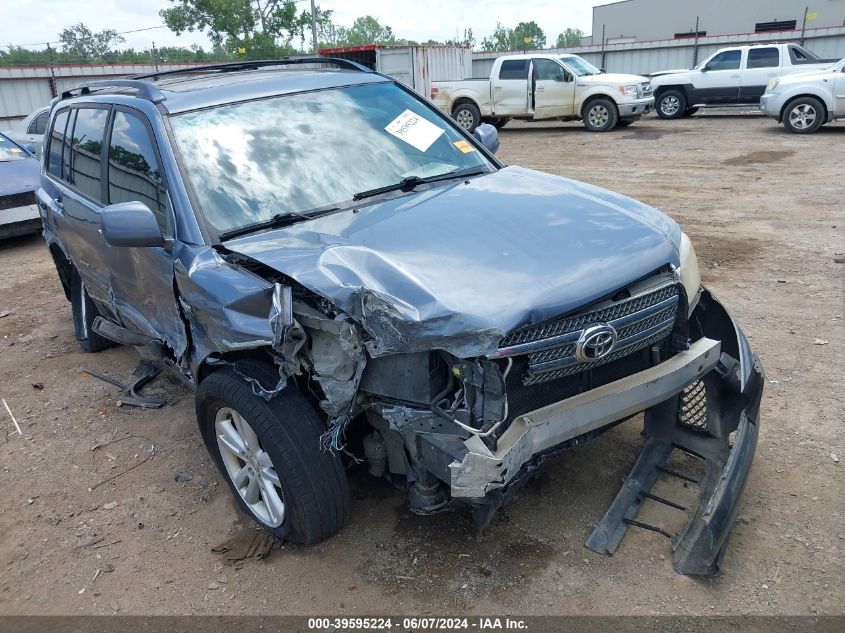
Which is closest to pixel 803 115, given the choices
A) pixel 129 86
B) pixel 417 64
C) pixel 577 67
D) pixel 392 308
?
pixel 577 67

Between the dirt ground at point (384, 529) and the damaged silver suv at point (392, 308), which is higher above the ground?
the damaged silver suv at point (392, 308)

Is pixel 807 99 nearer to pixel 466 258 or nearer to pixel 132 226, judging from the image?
pixel 466 258

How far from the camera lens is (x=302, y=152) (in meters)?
3.36

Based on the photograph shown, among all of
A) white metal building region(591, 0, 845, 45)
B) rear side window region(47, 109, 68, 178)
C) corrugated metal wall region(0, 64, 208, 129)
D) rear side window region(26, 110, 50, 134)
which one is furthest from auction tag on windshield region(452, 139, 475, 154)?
white metal building region(591, 0, 845, 45)

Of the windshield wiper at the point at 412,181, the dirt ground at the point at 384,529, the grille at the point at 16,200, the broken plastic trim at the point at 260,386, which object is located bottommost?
the dirt ground at the point at 384,529

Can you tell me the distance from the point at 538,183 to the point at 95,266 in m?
2.81

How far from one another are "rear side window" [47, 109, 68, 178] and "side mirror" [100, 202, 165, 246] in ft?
6.73

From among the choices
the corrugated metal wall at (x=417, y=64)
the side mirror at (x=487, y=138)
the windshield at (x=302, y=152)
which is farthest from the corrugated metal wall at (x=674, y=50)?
the windshield at (x=302, y=152)

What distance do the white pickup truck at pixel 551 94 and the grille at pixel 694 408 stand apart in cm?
1358

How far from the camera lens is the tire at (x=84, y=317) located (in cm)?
507

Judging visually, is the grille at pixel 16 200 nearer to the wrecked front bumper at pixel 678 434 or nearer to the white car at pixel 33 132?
the white car at pixel 33 132

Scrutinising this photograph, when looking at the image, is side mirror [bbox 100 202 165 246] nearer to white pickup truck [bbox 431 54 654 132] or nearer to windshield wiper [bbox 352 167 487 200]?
windshield wiper [bbox 352 167 487 200]

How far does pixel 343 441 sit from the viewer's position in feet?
9.03

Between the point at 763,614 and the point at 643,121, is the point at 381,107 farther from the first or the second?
the point at 643,121
